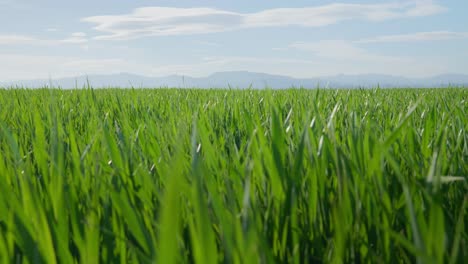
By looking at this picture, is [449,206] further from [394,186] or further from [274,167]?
[274,167]

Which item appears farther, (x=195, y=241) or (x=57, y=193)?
(x=57, y=193)

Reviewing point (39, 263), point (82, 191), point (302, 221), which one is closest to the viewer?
point (39, 263)

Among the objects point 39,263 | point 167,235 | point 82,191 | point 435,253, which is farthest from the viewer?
point 82,191

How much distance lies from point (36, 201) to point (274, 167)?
352 millimetres

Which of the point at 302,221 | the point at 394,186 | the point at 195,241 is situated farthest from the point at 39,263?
the point at 394,186

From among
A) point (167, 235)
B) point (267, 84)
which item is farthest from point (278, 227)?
point (267, 84)

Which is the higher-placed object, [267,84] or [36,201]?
[267,84]

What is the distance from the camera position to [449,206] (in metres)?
0.88

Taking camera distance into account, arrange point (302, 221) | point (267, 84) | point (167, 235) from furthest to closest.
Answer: point (267, 84)
point (302, 221)
point (167, 235)

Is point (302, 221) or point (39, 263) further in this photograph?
point (302, 221)

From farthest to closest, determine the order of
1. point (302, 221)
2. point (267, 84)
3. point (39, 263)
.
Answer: point (267, 84) < point (302, 221) < point (39, 263)

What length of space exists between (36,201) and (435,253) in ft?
1.65

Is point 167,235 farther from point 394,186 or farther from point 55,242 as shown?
point 394,186

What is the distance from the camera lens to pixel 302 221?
756mm
